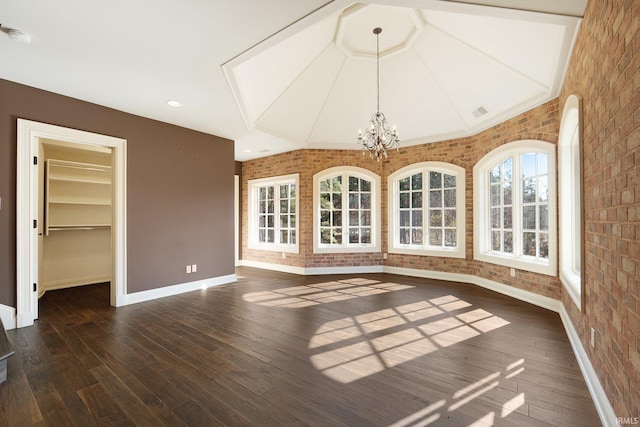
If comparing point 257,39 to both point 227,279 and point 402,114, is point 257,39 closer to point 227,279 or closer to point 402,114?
point 402,114

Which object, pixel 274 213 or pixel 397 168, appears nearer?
pixel 397 168

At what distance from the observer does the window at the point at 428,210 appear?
5676mm

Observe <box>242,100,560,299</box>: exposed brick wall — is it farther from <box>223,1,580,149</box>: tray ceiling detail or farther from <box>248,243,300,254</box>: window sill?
<box>223,1,580,149</box>: tray ceiling detail

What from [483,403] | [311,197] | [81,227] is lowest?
[483,403]

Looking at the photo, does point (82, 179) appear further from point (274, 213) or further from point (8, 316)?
point (274, 213)

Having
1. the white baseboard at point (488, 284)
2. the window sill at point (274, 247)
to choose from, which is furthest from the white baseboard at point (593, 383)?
the window sill at point (274, 247)

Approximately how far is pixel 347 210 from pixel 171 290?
3.80 metres

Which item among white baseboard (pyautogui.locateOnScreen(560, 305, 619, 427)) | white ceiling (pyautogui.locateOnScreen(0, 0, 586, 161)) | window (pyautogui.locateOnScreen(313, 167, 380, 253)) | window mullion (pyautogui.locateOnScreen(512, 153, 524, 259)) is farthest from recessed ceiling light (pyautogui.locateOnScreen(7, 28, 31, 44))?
window mullion (pyautogui.locateOnScreen(512, 153, 524, 259))

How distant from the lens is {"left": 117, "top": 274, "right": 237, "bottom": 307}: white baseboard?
4230 millimetres

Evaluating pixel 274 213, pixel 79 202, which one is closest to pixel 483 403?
pixel 274 213

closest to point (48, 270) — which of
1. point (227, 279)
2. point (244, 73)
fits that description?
point (227, 279)

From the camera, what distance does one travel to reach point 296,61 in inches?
174

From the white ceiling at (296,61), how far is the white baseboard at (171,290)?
8.77 feet

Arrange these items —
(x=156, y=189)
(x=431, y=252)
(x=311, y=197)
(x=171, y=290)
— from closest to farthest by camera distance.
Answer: (x=156, y=189)
(x=171, y=290)
(x=431, y=252)
(x=311, y=197)
